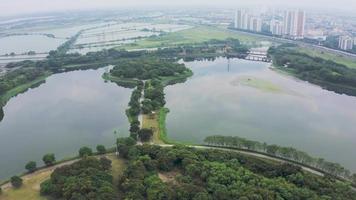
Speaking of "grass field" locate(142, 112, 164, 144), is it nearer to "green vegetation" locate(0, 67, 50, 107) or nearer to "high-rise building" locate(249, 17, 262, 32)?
"green vegetation" locate(0, 67, 50, 107)

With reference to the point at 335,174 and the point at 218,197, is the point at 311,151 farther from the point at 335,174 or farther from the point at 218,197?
the point at 218,197

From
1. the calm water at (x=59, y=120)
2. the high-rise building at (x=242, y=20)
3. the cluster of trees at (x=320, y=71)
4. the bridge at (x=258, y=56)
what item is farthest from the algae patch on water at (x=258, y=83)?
the high-rise building at (x=242, y=20)

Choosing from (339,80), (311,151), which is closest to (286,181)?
(311,151)

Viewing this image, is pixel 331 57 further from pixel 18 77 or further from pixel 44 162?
pixel 44 162

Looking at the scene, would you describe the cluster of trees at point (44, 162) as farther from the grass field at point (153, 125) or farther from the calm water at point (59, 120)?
the grass field at point (153, 125)

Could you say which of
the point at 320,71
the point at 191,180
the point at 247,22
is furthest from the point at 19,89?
the point at 247,22

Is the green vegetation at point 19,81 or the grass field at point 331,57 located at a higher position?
the green vegetation at point 19,81

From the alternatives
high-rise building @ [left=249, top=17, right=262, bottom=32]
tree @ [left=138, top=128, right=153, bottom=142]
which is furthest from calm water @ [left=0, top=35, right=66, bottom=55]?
tree @ [left=138, top=128, right=153, bottom=142]
